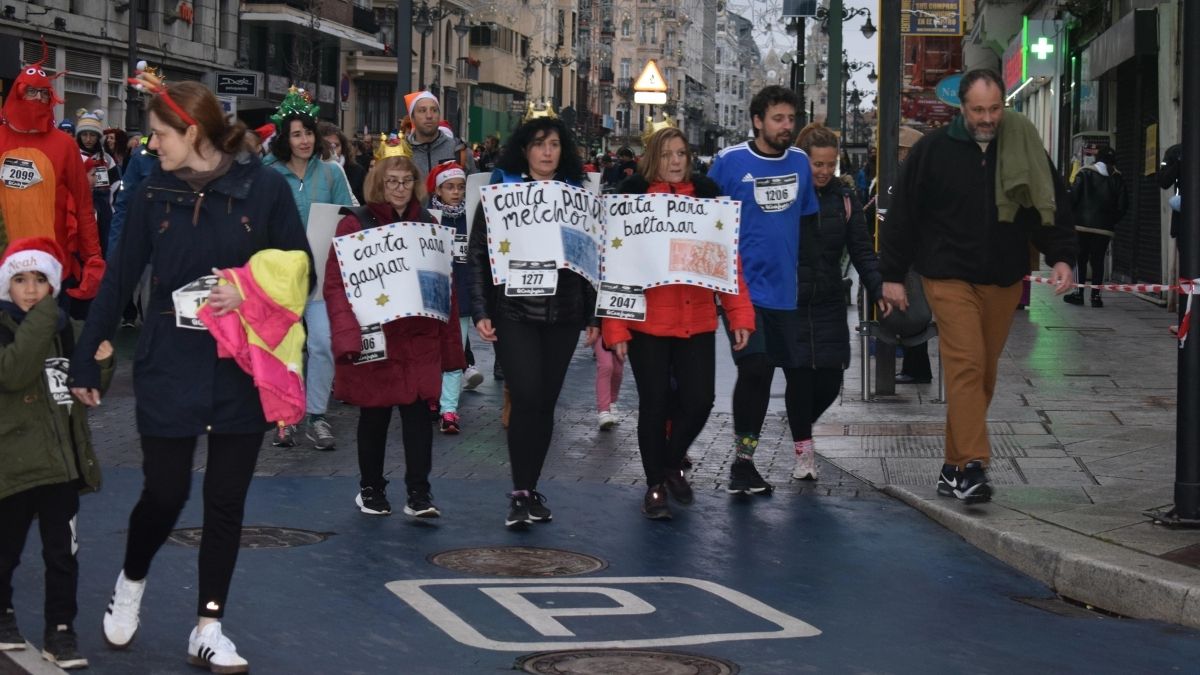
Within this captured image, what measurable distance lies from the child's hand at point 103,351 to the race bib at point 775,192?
13.5 feet

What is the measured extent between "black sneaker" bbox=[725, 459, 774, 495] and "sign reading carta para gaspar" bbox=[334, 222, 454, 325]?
1.66 meters

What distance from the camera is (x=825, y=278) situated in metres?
9.91

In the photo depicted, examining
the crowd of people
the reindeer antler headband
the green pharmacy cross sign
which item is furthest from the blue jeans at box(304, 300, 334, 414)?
the green pharmacy cross sign

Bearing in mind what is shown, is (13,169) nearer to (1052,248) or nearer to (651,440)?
(651,440)

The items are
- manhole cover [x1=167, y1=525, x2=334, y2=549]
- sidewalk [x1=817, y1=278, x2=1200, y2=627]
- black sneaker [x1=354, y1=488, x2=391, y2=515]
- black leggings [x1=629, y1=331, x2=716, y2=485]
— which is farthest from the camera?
black leggings [x1=629, y1=331, x2=716, y2=485]

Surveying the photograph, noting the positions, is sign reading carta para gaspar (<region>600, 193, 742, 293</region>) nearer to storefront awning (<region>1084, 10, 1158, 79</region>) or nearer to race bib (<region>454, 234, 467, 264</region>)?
race bib (<region>454, 234, 467, 264</region>)

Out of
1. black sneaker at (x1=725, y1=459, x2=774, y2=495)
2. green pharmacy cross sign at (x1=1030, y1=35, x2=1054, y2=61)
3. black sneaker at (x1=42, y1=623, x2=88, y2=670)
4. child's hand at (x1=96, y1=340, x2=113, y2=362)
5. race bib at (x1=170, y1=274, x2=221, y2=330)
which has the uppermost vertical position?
green pharmacy cross sign at (x1=1030, y1=35, x2=1054, y2=61)

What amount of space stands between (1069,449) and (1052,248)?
6.38 feet

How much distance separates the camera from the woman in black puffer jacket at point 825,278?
987 cm

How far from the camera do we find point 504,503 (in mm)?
9242

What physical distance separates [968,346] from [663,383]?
1.40 m

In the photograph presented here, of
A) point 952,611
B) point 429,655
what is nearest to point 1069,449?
point 952,611

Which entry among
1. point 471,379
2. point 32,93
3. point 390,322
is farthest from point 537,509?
point 471,379

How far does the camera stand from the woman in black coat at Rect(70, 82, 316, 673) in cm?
586
